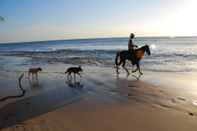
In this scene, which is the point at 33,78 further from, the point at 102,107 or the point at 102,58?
the point at 102,58

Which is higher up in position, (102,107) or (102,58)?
(102,58)

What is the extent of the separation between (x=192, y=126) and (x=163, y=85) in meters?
4.50

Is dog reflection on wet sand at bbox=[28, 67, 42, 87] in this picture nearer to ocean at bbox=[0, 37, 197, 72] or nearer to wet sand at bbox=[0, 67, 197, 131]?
wet sand at bbox=[0, 67, 197, 131]

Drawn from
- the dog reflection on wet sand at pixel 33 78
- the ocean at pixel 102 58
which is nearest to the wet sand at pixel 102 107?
the dog reflection on wet sand at pixel 33 78

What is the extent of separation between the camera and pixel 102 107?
272 inches

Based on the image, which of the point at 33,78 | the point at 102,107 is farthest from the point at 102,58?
the point at 102,107

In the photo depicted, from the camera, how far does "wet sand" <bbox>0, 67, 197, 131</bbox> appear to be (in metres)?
5.50

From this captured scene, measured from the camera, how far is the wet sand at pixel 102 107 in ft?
18.0

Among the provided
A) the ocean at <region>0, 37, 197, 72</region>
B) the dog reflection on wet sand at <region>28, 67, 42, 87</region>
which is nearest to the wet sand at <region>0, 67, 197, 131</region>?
the dog reflection on wet sand at <region>28, 67, 42, 87</region>

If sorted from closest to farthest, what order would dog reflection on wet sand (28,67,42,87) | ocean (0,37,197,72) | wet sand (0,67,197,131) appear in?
1. wet sand (0,67,197,131)
2. dog reflection on wet sand (28,67,42,87)
3. ocean (0,37,197,72)

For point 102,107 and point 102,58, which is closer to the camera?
point 102,107

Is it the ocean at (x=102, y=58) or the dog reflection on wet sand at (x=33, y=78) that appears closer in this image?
the dog reflection on wet sand at (x=33, y=78)

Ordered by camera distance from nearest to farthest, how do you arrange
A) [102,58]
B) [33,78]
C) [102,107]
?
[102,107] < [33,78] < [102,58]

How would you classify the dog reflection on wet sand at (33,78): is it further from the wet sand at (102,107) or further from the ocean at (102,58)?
the ocean at (102,58)
